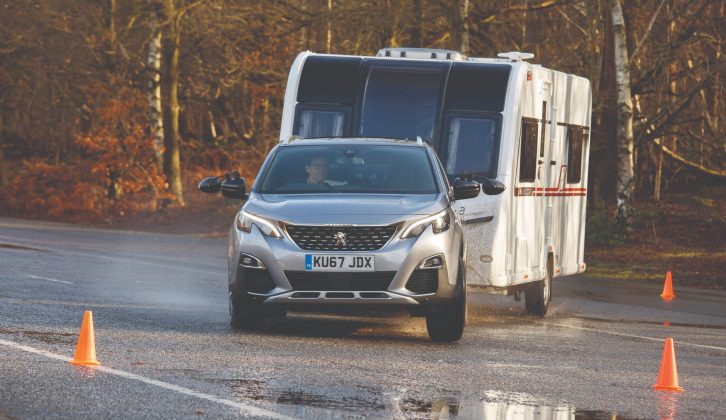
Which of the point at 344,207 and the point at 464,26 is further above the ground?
the point at 464,26

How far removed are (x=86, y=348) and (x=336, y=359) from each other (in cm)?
203

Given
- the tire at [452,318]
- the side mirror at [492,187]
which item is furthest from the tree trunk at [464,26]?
the tire at [452,318]

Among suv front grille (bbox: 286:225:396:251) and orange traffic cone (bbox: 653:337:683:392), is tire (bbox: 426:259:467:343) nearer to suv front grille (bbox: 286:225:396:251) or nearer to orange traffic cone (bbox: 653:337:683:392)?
suv front grille (bbox: 286:225:396:251)

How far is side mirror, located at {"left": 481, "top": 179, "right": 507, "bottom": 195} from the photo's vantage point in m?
14.9

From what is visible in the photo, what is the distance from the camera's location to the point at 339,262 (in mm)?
13016

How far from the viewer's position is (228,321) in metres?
15.1

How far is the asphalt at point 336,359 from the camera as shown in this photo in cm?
955

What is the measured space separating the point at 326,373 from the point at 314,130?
5756 mm

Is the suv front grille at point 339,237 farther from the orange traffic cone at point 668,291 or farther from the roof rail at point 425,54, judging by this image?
the orange traffic cone at point 668,291

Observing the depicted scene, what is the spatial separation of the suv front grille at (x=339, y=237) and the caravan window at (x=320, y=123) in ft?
10.9

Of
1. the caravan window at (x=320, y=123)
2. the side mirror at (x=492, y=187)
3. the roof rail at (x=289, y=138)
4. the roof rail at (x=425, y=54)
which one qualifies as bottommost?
the side mirror at (x=492, y=187)

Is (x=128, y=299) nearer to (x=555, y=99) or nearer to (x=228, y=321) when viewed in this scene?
(x=228, y=321)

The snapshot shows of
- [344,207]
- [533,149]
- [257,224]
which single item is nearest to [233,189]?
[257,224]

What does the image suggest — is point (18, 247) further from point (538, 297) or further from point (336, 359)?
point (336, 359)
